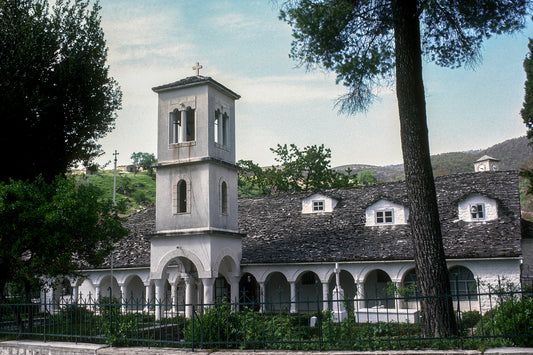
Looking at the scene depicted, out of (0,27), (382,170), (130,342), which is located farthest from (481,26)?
(382,170)

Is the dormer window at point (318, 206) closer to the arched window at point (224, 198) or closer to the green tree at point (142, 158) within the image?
the arched window at point (224, 198)

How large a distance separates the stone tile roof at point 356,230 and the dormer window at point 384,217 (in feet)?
1.53

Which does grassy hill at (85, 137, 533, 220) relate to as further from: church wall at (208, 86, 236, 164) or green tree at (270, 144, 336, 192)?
church wall at (208, 86, 236, 164)

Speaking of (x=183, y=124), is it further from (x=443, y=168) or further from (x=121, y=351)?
(x=443, y=168)

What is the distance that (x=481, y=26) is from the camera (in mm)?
12516

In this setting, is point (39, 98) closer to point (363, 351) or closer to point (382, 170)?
point (363, 351)

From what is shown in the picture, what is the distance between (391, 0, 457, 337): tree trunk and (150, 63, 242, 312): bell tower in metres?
12.5

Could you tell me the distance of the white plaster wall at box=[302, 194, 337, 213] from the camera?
2889 centimetres

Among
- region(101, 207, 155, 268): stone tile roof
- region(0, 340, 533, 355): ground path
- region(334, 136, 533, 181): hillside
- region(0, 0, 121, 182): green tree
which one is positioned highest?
region(334, 136, 533, 181): hillside

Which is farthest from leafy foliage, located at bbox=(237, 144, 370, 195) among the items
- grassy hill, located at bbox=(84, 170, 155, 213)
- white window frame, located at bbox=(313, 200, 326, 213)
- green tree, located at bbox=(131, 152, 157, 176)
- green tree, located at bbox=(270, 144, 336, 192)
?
green tree, located at bbox=(131, 152, 157, 176)

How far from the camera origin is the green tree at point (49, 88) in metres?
16.2

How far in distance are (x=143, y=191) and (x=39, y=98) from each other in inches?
3358

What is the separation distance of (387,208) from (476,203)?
164 inches

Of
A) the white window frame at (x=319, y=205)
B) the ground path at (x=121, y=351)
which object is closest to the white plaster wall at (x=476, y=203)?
the white window frame at (x=319, y=205)
